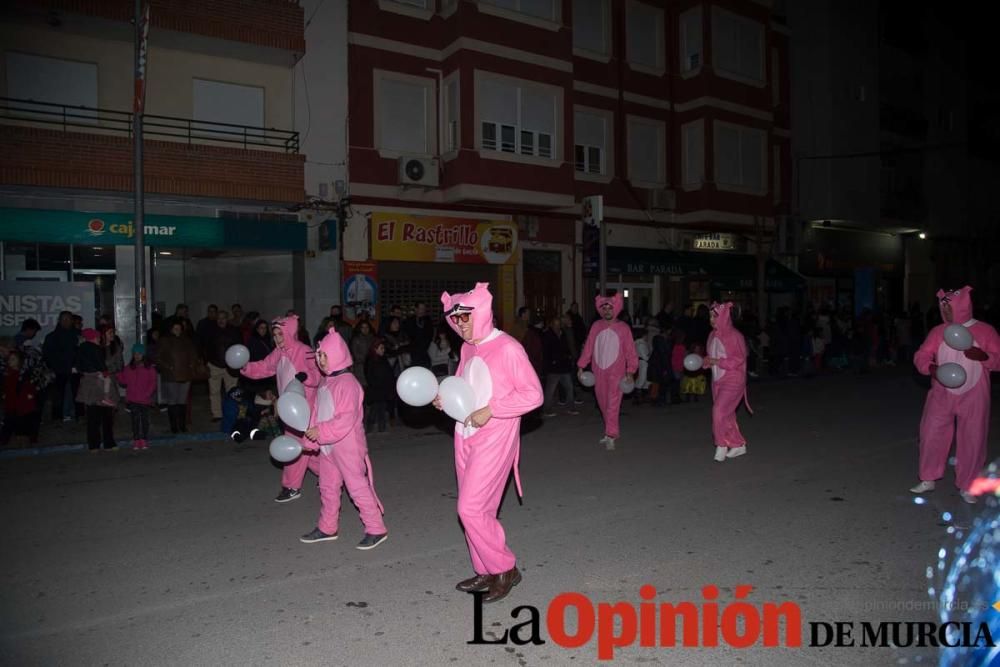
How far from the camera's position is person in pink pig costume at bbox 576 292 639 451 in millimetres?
9898

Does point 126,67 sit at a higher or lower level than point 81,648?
higher

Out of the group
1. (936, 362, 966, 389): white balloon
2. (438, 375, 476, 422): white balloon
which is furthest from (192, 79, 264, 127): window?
(936, 362, 966, 389): white balloon

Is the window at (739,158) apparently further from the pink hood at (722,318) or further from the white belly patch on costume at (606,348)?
the pink hood at (722,318)

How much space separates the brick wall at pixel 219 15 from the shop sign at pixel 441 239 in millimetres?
4306

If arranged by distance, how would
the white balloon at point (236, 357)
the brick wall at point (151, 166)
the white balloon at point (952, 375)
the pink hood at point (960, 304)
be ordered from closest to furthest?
the white balloon at point (952, 375)
the pink hood at point (960, 304)
the white balloon at point (236, 357)
the brick wall at point (151, 166)

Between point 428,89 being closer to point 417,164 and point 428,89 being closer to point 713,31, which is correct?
point 417,164

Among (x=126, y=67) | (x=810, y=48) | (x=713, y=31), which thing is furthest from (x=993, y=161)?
(x=126, y=67)

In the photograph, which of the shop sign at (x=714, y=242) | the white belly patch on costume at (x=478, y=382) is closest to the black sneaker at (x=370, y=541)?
the white belly patch on costume at (x=478, y=382)

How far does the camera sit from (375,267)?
17.3 metres

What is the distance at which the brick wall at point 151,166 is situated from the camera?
13.1 m

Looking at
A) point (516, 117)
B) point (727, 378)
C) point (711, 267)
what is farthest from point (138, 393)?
point (711, 267)

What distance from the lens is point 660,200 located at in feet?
73.2

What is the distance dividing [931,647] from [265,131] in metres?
15.6

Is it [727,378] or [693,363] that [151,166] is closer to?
[693,363]
